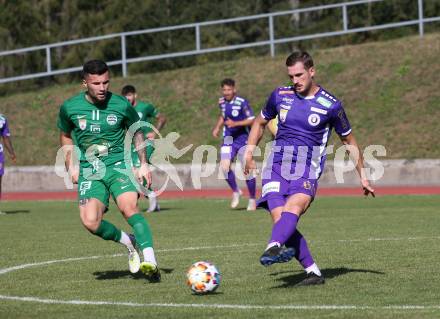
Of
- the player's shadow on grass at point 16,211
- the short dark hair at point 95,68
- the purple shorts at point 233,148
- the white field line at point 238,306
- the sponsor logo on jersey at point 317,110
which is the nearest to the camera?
the white field line at point 238,306

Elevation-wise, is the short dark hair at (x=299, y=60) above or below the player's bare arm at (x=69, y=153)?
above

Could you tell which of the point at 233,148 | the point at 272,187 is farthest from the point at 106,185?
the point at 233,148

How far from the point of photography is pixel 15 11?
152 ft

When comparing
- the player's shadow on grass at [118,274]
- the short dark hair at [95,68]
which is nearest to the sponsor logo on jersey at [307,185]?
the player's shadow on grass at [118,274]

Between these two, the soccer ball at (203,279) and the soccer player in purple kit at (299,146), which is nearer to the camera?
the soccer ball at (203,279)

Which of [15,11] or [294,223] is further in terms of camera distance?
[15,11]

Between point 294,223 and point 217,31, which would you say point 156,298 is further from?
point 217,31

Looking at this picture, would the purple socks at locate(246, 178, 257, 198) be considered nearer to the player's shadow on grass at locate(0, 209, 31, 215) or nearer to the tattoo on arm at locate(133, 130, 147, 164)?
the player's shadow on grass at locate(0, 209, 31, 215)

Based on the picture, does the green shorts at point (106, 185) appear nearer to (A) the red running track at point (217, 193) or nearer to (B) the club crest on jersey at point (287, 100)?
(B) the club crest on jersey at point (287, 100)

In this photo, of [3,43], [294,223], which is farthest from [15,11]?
[294,223]

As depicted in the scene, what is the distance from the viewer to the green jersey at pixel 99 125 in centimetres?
1024

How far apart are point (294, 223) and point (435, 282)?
1413mm

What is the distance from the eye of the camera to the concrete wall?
25.7 meters

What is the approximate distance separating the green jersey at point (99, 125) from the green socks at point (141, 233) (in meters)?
0.63
